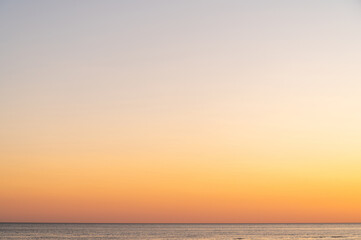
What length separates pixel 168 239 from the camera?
9856 centimetres

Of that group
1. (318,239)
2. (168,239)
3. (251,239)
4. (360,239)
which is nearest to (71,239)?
(168,239)

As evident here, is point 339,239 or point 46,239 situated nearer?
point 339,239

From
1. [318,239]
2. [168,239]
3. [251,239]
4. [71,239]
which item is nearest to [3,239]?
[71,239]

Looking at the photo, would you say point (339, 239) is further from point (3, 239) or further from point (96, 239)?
point (3, 239)

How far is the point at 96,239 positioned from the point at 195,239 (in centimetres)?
2099

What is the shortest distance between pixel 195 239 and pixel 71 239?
25.5 metres

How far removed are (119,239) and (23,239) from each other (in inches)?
759

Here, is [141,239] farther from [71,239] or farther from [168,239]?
[71,239]

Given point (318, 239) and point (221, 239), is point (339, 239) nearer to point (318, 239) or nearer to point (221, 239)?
point (318, 239)

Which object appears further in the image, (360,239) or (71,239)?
(71,239)

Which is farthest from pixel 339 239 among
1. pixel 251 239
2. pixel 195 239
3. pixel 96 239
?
pixel 96 239

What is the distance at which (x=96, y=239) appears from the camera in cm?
10150

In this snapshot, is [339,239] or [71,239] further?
[71,239]

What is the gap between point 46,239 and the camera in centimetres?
9856
